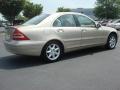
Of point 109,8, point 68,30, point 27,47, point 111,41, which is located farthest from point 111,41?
point 109,8

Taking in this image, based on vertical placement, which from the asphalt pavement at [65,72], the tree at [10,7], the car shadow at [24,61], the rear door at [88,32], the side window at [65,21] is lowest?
the asphalt pavement at [65,72]

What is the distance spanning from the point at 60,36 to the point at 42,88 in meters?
2.90

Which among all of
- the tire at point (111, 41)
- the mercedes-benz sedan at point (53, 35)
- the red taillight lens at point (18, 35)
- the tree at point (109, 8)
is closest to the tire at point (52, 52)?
the mercedes-benz sedan at point (53, 35)

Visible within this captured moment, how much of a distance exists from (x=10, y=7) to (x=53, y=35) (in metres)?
21.7

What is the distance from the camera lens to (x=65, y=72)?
641 cm

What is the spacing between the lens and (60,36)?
784 cm

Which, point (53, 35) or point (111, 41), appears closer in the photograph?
point (53, 35)

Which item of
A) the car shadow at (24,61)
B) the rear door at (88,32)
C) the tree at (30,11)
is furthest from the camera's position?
the tree at (30,11)

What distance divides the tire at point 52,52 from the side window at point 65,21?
0.60 meters

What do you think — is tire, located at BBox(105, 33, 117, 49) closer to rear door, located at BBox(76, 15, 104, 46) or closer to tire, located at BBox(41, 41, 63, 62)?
rear door, located at BBox(76, 15, 104, 46)

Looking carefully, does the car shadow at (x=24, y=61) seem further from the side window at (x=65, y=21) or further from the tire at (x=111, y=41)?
the side window at (x=65, y=21)

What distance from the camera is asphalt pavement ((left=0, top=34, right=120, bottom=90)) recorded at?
5336 millimetres

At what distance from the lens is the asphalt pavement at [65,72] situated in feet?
17.5

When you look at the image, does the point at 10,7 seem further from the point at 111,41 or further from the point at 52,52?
the point at 52,52
